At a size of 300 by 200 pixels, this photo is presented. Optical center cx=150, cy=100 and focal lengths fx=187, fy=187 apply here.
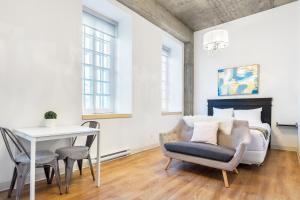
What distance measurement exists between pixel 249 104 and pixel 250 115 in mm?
458

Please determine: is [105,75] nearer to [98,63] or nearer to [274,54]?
[98,63]

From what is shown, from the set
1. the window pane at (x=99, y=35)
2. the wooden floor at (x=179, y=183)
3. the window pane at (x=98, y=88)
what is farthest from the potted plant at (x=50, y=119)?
the window pane at (x=99, y=35)

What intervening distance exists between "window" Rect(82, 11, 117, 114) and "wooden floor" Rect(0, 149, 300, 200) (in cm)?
119

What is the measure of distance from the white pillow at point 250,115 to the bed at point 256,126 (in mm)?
170

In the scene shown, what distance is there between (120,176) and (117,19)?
10.2 feet

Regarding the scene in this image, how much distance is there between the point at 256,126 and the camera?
12.1 feet

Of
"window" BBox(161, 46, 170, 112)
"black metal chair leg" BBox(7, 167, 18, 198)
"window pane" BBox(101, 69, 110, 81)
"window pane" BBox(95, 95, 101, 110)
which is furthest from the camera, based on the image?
"window" BBox(161, 46, 170, 112)

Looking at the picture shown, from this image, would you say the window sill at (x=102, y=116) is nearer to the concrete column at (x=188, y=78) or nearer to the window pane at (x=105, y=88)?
the window pane at (x=105, y=88)

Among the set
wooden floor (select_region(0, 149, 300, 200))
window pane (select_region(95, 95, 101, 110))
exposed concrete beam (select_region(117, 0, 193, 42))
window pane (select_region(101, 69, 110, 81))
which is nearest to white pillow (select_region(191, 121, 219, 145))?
wooden floor (select_region(0, 149, 300, 200))

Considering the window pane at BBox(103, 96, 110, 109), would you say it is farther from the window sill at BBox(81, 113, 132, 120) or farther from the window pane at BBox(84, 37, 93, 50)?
the window pane at BBox(84, 37, 93, 50)

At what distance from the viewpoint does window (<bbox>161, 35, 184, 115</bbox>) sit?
5.64m

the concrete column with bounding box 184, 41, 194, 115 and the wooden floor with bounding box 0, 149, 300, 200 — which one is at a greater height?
the concrete column with bounding box 184, 41, 194, 115

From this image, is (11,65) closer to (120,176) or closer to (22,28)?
A: (22,28)

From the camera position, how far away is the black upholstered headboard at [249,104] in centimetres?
452
